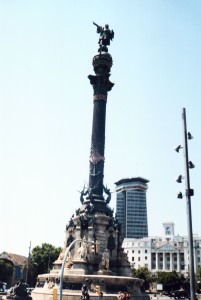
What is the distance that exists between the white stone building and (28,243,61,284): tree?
4823 cm

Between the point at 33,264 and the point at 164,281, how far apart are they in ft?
108

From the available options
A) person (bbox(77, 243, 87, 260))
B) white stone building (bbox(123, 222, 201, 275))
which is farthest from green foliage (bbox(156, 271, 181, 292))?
person (bbox(77, 243, 87, 260))

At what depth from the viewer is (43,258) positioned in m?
77.1

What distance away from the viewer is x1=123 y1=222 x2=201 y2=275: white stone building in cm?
11938

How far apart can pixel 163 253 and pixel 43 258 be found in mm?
59075

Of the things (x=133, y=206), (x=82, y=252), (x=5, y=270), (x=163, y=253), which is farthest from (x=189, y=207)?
(x=133, y=206)

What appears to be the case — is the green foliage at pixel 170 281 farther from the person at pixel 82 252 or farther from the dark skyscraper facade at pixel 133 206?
the dark skyscraper facade at pixel 133 206

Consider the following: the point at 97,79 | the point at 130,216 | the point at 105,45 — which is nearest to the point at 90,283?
the point at 97,79

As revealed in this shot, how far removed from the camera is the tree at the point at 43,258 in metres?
76.5

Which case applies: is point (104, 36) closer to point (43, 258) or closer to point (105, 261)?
point (105, 261)

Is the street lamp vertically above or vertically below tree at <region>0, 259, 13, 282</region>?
above

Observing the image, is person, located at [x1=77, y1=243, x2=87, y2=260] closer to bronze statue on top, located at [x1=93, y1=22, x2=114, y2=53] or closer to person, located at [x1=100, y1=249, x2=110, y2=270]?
person, located at [x1=100, y1=249, x2=110, y2=270]

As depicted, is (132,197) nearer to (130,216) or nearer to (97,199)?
(130,216)

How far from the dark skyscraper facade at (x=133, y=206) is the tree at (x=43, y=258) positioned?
10516 cm
